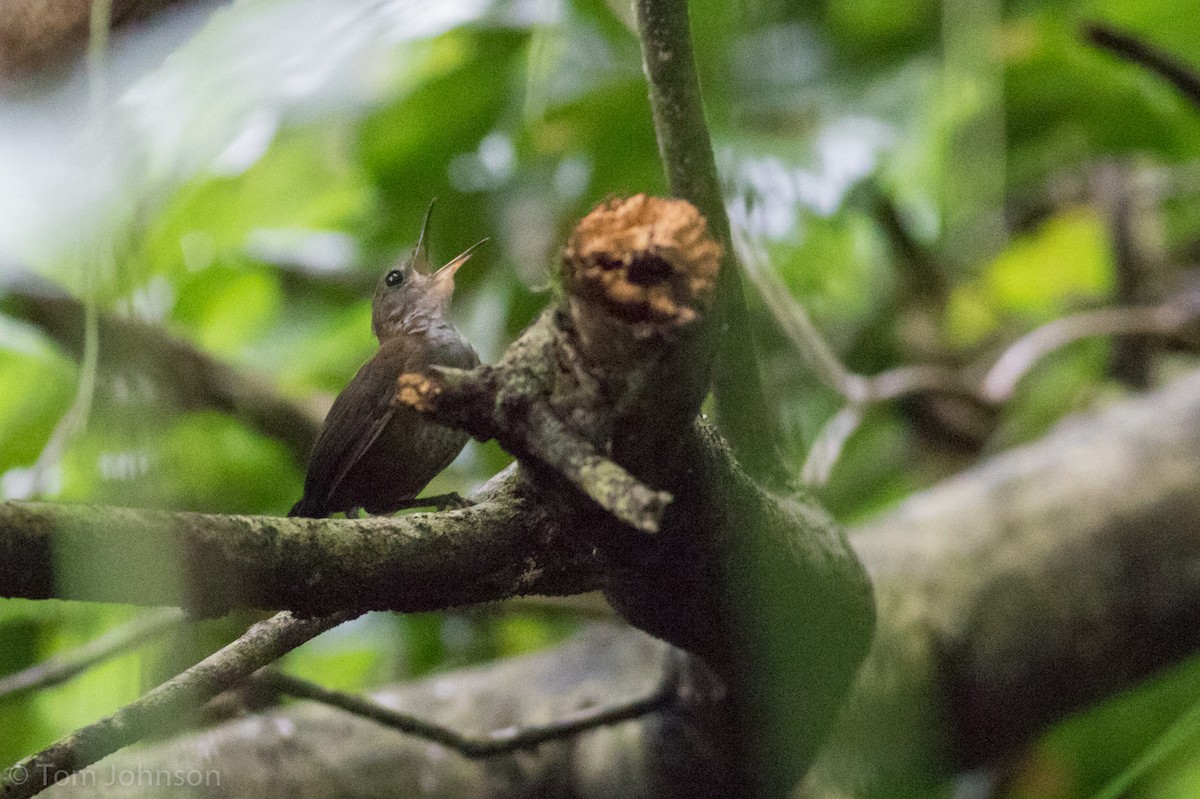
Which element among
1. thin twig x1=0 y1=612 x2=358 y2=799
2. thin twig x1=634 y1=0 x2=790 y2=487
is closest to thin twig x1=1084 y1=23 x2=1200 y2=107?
thin twig x1=634 y1=0 x2=790 y2=487

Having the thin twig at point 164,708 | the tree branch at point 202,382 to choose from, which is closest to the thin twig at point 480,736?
the thin twig at point 164,708

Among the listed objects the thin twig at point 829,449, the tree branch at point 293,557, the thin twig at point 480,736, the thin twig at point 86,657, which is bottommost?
the thin twig at point 829,449

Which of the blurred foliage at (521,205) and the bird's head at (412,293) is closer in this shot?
the blurred foliage at (521,205)

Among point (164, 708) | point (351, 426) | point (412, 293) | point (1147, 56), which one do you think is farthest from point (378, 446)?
point (1147, 56)

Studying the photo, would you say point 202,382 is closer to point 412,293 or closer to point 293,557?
point 412,293

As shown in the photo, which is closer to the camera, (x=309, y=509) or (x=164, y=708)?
(x=164, y=708)

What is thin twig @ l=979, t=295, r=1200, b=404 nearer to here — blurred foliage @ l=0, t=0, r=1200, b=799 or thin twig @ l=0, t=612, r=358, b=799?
blurred foliage @ l=0, t=0, r=1200, b=799

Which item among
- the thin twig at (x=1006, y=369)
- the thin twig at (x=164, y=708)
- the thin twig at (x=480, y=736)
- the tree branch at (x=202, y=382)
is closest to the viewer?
the thin twig at (x=164, y=708)

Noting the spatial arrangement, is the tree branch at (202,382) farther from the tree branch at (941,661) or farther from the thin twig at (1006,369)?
the thin twig at (1006,369)
